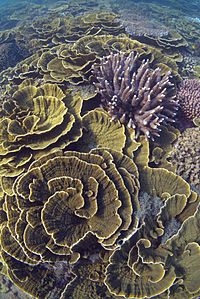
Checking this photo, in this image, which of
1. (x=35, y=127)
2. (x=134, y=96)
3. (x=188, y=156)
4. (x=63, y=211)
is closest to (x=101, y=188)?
(x=63, y=211)

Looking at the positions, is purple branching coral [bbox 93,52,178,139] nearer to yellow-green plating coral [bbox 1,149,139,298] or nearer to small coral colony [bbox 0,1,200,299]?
small coral colony [bbox 0,1,200,299]

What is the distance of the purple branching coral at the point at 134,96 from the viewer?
3.80 m

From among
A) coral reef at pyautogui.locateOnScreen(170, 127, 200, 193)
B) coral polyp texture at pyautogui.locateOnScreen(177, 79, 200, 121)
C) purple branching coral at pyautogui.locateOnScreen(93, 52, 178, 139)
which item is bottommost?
coral reef at pyautogui.locateOnScreen(170, 127, 200, 193)

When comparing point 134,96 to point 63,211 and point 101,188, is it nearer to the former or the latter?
point 101,188

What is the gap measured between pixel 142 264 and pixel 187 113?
2714mm

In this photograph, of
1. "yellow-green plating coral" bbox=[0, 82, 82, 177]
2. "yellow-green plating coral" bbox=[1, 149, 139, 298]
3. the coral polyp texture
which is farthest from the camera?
the coral polyp texture

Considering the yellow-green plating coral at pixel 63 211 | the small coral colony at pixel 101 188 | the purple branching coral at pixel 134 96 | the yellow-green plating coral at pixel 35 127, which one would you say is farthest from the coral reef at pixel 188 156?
the yellow-green plating coral at pixel 35 127

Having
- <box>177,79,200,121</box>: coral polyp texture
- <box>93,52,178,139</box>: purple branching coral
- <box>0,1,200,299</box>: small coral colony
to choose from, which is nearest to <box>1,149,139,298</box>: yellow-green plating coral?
<box>0,1,200,299</box>: small coral colony

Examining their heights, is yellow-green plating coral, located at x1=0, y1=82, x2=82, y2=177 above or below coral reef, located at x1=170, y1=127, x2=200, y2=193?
above

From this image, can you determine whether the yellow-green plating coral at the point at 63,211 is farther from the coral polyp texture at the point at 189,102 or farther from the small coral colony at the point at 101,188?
the coral polyp texture at the point at 189,102

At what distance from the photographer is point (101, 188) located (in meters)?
3.08

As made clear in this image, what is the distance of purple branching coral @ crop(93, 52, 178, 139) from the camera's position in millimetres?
3800

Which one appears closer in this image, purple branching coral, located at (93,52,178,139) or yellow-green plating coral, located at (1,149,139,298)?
yellow-green plating coral, located at (1,149,139,298)

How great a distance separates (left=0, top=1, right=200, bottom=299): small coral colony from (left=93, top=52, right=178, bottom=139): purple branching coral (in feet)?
0.05
